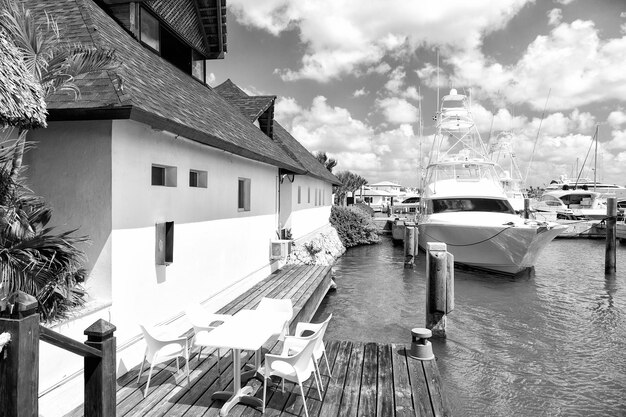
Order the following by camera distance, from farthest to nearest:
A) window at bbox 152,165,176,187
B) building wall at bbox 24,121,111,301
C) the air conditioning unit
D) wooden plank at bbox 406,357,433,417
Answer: the air conditioning unit → window at bbox 152,165,176,187 → building wall at bbox 24,121,111,301 → wooden plank at bbox 406,357,433,417

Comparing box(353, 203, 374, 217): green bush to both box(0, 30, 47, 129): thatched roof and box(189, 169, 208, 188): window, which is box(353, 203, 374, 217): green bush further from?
box(0, 30, 47, 129): thatched roof

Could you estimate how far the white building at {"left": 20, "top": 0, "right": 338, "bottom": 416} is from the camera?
4797mm

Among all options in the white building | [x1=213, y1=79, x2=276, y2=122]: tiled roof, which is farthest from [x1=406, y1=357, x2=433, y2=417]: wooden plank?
[x1=213, y1=79, x2=276, y2=122]: tiled roof

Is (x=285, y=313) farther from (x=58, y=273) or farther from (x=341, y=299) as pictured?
(x=341, y=299)

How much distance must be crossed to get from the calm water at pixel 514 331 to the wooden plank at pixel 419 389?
1.41 metres

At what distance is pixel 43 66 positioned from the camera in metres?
4.25

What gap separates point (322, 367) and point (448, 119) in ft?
63.2

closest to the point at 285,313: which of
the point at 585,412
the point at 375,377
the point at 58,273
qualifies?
the point at 375,377

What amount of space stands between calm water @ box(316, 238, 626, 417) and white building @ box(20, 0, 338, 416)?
15.1ft

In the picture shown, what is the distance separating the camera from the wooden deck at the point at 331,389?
4.61 meters

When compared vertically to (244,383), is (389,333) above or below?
below

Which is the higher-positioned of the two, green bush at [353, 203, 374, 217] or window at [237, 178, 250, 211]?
window at [237, 178, 250, 211]

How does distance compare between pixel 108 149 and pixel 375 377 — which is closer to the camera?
pixel 108 149

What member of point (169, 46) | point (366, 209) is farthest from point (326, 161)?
point (169, 46)
